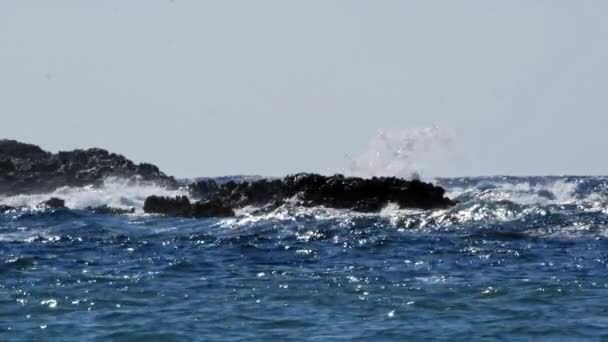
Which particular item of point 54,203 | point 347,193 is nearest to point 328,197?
point 347,193

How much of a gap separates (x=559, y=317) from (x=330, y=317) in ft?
11.0

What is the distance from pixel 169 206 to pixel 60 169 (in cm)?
1963

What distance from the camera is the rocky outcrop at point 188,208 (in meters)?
38.2

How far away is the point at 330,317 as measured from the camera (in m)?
17.0

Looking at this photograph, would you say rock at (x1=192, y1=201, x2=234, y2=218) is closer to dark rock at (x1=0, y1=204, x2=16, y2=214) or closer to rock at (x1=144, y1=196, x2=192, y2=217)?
rock at (x1=144, y1=196, x2=192, y2=217)

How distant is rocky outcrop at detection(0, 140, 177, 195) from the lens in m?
55.8

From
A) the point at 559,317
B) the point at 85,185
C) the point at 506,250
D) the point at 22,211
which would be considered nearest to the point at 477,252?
the point at 506,250

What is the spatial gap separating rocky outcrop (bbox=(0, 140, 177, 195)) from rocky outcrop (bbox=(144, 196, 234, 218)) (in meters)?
15.3

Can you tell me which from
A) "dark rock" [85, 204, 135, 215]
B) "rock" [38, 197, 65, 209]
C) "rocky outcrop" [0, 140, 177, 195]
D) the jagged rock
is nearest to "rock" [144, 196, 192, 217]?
"dark rock" [85, 204, 135, 215]

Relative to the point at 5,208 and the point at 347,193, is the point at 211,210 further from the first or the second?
the point at 5,208

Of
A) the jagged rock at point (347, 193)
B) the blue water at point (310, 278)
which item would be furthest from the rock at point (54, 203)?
the blue water at point (310, 278)

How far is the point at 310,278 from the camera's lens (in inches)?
834

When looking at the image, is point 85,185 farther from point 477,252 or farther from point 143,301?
point 143,301

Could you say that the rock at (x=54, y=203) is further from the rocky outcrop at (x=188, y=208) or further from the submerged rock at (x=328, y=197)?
the rocky outcrop at (x=188, y=208)
